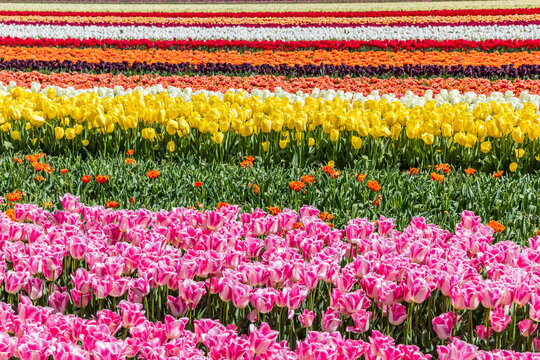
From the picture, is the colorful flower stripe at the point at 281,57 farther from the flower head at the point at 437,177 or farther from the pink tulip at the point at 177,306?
the pink tulip at the point at 177,306

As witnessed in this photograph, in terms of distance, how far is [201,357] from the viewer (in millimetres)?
1568

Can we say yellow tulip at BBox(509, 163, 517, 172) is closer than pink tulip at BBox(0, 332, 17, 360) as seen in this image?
No

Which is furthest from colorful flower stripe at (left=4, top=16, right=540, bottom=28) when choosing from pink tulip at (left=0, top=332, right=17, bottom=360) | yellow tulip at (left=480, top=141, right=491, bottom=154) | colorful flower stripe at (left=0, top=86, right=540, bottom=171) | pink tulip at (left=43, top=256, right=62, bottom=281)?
pink tulip at (left=0, top=332, right=17, bottom=360)

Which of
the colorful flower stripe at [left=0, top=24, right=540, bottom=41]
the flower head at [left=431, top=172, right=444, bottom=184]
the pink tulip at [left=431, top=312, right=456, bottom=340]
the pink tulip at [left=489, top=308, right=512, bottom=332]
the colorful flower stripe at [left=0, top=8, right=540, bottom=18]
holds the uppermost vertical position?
the colorful flower stripe at [left=0, top=8, right=540, bottom=18]

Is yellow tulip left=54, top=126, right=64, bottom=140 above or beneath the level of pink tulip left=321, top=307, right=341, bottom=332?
beneath

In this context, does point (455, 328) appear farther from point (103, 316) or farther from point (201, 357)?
point (103, 316)

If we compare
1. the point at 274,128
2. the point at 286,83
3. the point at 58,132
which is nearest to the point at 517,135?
the point at 274,128

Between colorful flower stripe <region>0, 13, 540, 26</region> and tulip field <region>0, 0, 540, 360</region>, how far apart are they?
11870 millimetres

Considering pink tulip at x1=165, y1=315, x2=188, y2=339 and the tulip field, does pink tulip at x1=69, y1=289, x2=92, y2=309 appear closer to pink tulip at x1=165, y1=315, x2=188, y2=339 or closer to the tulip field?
the tulip field

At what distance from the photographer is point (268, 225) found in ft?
8.76

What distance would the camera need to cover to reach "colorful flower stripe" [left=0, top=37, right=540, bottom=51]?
14.4 meters

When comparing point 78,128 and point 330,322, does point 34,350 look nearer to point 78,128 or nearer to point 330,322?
point 330,322

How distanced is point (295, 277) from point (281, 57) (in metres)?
11.1

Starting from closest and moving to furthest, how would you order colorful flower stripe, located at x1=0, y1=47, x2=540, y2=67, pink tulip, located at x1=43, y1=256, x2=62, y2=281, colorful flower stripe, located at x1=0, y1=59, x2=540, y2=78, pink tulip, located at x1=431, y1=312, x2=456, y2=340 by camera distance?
1. pink tulip, located at x1=431, y1=312, x2=456, y2=340
2. pink tulip, located at x1=43, y1=256, x2=62, y2=281
3. colorful flower stripe, located at x1=0, y1=59, x2=540, y2=78
4. colorful flower stripe, located at x1=0, y1=47, x2=540, y2=67
